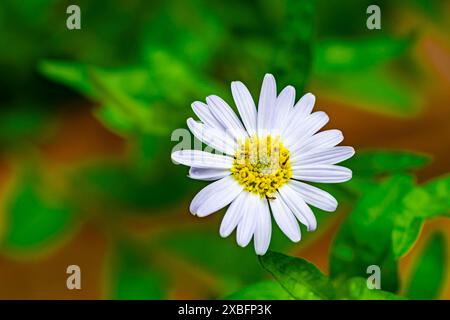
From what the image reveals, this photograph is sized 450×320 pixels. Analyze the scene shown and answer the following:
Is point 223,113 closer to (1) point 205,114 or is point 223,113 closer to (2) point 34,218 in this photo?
(1) point 205,114

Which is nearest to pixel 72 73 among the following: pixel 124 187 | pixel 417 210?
pixel 124 187

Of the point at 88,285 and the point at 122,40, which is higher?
the point at 122,40

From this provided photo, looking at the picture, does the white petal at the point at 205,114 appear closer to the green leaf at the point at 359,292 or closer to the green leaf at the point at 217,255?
the green leaf at the point at 359,292

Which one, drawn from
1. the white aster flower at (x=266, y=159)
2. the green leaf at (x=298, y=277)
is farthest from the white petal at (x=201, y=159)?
the green leaf at (x=298, y=277)

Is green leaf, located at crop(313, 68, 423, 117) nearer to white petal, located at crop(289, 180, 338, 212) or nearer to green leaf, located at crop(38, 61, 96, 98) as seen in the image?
green leaf, located at crop(38, 61, 96, 98)

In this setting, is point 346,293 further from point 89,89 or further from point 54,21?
point 54,21

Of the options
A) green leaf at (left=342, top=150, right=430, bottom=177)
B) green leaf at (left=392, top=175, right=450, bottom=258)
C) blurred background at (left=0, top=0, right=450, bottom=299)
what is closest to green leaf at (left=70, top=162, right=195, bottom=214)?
blurred background at (left=0, top=0, right=450, bottom=299)

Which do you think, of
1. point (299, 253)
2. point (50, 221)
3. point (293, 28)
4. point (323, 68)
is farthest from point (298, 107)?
point (50, 221)
